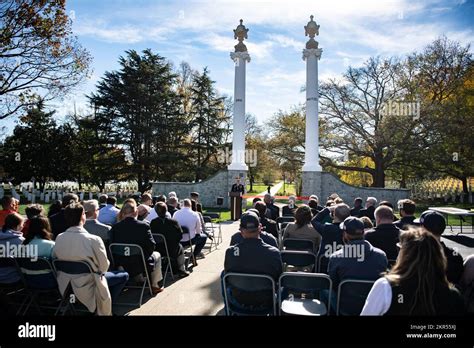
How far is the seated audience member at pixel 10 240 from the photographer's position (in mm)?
4430

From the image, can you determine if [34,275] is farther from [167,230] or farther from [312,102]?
[312,102]

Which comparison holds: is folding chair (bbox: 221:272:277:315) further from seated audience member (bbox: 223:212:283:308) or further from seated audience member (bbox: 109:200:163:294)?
seated audience member (bbox: 109:200:163:294)

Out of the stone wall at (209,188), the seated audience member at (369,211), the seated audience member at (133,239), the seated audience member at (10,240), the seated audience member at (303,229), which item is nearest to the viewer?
the seated audience member at (10,240)

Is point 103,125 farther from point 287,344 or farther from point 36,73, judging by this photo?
point 287,344

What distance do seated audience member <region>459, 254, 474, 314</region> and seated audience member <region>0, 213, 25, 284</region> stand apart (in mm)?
5390

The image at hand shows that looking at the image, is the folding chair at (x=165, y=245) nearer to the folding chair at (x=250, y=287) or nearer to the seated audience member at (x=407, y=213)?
the folding chair at (x=250, y=287)

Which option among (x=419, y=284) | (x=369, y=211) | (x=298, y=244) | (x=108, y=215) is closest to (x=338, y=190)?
(x=369, y=211)

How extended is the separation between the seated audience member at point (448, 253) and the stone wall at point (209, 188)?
18.5m

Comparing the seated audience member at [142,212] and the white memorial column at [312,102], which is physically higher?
the white memorial column at [312,102]

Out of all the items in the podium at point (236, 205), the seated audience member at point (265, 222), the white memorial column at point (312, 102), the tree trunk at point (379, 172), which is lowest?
the podium at point (236, 205)

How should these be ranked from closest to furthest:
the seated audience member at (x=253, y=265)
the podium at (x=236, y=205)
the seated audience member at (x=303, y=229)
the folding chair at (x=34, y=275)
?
the seated audience member at (x=253, y=265) < the folding chair at (x=34, y=275) < the seated audience member at (x=303, y=229) < the podium at (x=236, y=205)

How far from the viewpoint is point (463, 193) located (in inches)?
1035

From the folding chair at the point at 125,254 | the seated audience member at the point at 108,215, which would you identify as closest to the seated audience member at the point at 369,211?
the folding chair at the point at 125,254

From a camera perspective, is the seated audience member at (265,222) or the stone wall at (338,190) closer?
the seated audience member at (265,222)
